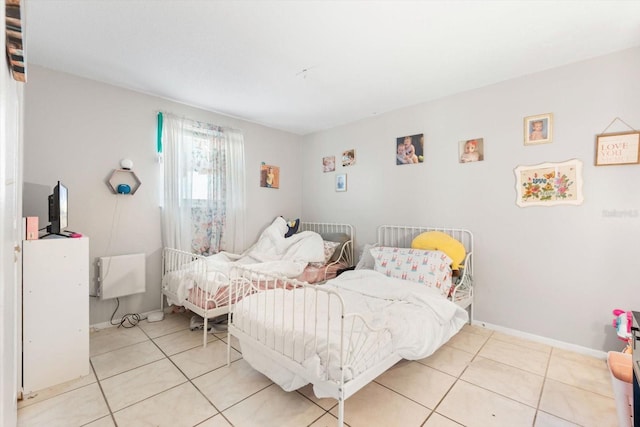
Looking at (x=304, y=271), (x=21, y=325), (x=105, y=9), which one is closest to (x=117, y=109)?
(x=105, y=9)

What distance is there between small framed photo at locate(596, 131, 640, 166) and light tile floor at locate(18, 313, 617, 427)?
1.60 m

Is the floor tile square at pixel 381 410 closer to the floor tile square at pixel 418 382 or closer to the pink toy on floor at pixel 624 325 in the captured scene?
the floor tile square at pixel 418 382

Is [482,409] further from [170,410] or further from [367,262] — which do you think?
[170,410]

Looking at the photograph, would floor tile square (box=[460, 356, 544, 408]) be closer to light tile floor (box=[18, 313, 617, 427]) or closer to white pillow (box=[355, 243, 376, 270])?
light tile floor (box=[18, 313, 617, 427])

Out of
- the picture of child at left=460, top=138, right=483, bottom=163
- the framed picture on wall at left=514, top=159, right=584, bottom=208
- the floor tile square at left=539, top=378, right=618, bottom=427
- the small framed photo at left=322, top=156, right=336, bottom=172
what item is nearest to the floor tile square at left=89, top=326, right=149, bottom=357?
the small framed photo at left=322, top=156, right=336, bottom=172

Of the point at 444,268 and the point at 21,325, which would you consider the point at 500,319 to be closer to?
the point at 444,268

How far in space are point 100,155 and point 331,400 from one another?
3069mm

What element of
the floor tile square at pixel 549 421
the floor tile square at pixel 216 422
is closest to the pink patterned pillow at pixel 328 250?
the floor tile square at pixel 216 422

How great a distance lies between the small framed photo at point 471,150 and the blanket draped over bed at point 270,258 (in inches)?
74.5

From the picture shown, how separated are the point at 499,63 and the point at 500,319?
2388 mm

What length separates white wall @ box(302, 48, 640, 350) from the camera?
2.25 m

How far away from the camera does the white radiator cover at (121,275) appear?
9.03 ft

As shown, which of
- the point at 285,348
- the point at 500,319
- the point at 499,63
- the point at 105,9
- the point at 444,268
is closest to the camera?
the point at 285,348

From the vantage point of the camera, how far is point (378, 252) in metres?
3.03
